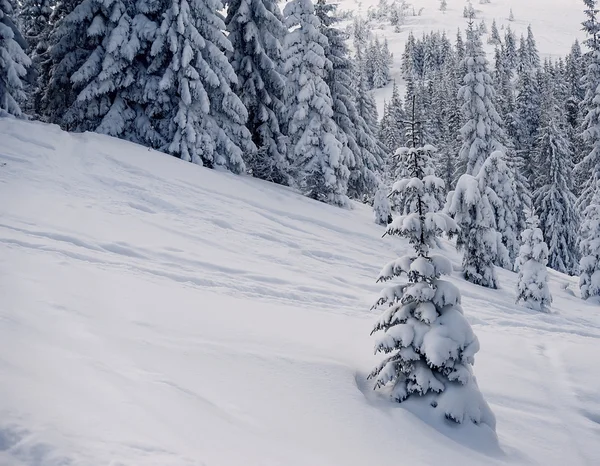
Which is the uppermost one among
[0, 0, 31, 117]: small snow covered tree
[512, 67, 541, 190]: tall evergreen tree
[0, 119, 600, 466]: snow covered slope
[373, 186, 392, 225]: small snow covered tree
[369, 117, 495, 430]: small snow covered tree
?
[512, 67, 541, 190]: tall evergreen tree

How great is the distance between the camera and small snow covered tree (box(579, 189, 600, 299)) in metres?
23.7

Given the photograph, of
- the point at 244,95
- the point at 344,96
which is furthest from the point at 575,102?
the point at 244,95

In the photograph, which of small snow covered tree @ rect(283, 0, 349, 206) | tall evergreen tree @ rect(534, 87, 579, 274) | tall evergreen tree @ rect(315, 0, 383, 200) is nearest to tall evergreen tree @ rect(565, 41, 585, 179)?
tall evergreen tree @ rect(534, 87, 579, 274)

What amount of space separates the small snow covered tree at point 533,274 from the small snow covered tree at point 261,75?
11259 millimetres

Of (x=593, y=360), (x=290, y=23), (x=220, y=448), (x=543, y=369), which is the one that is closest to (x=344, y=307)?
(x=543, y=369)

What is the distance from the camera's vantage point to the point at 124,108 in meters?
20.5

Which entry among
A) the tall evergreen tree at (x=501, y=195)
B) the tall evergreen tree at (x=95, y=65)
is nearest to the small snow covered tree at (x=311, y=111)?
the tall evergreen tree at (x=501, y=195)

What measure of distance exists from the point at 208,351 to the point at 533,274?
1452 cm

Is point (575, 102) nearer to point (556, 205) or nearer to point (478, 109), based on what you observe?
point (556, 205)

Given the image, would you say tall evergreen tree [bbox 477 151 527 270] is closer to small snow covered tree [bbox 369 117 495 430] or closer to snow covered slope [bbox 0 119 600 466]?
snow covered slope [bbox 0 119 600 466]

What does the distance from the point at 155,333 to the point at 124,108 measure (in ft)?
55.4

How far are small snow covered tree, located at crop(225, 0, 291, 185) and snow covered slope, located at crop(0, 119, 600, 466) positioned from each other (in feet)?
29.6

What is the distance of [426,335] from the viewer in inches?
236

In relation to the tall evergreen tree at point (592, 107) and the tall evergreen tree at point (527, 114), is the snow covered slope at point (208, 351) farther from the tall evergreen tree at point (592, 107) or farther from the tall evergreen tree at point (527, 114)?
the tall evergreen tree at point (527, 114)
